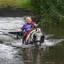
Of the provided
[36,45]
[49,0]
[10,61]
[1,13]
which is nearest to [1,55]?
[10,61]

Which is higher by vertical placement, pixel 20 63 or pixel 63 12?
pixel 63 12

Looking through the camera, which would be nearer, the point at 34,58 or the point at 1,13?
the point at 34,58

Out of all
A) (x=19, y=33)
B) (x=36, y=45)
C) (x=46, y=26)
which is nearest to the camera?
(x=36, y=45)

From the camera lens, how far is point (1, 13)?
3519 centimetres

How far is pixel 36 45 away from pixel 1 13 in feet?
88.8

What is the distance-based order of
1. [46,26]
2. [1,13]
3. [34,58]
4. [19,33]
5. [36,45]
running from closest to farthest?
[34,58] → [36,45] → [19,33] → [46,26] → [1,13]

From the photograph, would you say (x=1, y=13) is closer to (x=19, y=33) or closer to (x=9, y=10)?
(x=9, y=10)

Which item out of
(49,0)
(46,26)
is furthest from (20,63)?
(46,26)

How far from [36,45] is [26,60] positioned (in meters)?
1.93

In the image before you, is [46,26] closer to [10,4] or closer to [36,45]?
[36,45]

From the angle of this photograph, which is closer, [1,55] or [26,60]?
[26,60]

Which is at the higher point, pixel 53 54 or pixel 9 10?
pixel 9 10

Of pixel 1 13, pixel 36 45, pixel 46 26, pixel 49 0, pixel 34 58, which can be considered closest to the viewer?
pixel 34 58

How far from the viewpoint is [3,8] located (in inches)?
1451
